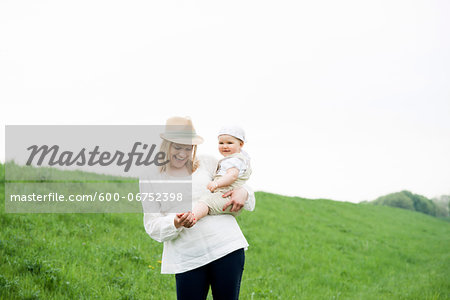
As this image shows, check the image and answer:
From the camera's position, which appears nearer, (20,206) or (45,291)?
(45,291)

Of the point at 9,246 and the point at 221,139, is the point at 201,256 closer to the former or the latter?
the point at 221,139

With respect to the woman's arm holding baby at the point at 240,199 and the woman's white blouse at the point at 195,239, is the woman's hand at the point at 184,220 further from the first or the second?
the woman's arm holding baby at the point at 240,199

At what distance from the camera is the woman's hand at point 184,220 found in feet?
9.99

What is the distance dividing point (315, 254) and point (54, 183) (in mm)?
8810

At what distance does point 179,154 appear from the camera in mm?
3506

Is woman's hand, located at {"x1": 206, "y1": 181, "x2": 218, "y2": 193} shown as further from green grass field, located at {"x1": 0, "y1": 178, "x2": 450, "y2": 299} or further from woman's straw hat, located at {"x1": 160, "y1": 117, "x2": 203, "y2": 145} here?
green grass field, located at {"x1": 0, "y1": 178, "x2": 450, "y2": 299}

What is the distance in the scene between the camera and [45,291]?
5.60 meters

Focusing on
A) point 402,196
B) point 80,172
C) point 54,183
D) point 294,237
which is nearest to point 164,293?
point 54,183

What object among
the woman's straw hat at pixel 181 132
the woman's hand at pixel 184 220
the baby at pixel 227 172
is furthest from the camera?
the woman's straw hat at pixel 181 132

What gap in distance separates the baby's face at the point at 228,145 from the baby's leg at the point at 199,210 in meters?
0.86

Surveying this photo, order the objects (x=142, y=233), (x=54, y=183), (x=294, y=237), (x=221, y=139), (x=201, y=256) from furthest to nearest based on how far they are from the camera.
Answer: (x=294, y=237), (x=54, y=183), (x=142, y=233), (x=221, y=139), (x=201, y=256)

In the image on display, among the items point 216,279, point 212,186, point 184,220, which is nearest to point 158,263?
point 216,279

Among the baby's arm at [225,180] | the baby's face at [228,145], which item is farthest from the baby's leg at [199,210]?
the baby's face at [228,145]

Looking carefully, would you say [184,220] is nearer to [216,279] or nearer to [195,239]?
[195,239]
